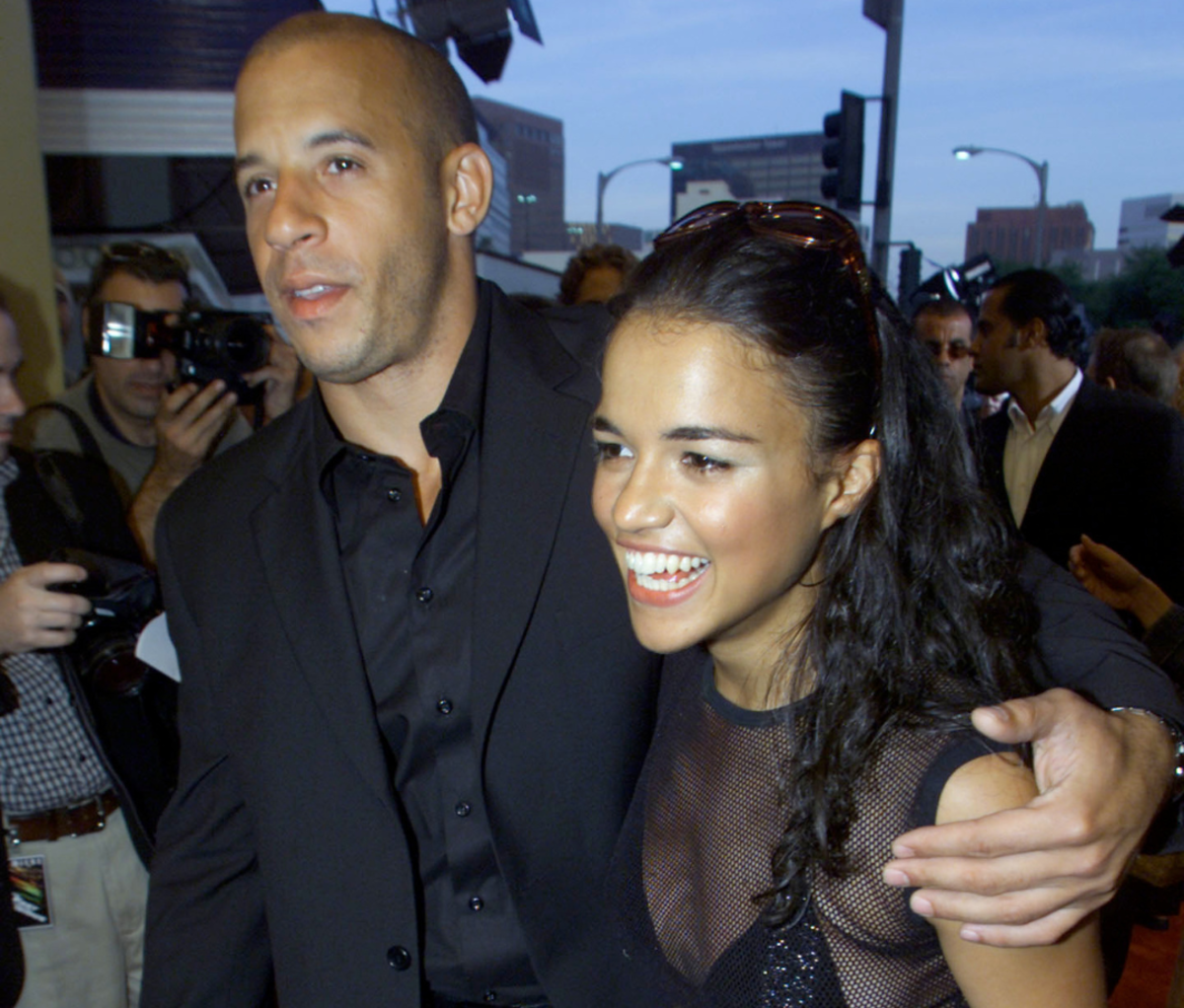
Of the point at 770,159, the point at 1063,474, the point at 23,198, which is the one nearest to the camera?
the point at 1063,474

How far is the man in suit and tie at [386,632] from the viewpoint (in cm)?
140

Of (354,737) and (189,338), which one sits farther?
(189,338)

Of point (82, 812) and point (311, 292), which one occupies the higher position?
point (311, 292)

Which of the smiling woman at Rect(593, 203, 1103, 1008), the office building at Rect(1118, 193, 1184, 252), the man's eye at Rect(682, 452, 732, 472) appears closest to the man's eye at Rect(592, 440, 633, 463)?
the smiling woman at Rect(593, 203, 1103, 1008)

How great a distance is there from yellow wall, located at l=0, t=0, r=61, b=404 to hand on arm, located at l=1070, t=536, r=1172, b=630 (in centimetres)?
395

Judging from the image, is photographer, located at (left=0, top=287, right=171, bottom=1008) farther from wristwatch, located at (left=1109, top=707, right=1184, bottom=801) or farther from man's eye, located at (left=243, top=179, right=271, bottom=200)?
wristwatch, located at (left=1109, top=707, right=1184, bottom=801)

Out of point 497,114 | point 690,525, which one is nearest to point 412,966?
point 690,525

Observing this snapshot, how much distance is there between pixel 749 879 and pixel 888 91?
665 cm

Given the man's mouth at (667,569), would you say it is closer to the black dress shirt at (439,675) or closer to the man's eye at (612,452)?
the man's eye at (612,452)

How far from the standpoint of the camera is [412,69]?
5.30 feet

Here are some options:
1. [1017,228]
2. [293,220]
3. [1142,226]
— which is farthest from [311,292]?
[1017,228]

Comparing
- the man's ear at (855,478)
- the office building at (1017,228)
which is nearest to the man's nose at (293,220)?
the man's ear at (855,478)

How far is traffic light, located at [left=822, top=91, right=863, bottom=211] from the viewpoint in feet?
19.6

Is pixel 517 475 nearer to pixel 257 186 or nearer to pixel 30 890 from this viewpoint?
pixel 257 186
